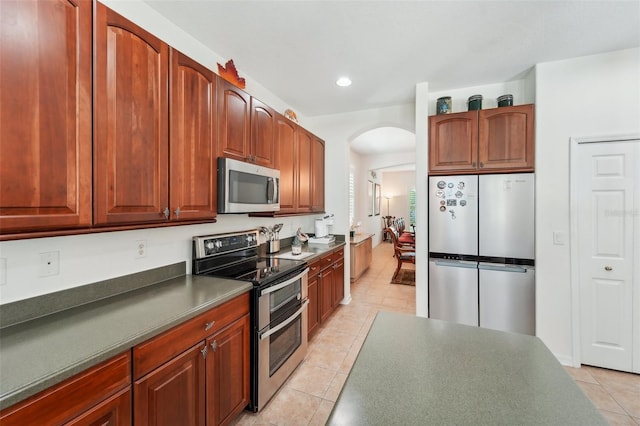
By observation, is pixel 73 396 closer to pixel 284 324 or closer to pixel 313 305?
pixel 284 324

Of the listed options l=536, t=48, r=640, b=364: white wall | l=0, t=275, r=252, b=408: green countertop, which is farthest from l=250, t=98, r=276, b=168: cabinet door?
l=536, t=48, r=640, b=364: white wall

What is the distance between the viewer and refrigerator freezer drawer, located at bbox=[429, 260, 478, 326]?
8.91 feet

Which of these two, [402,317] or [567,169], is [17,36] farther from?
[567,169]

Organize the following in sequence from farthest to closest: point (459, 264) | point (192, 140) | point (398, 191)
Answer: point (398, 191)
point (459, 264)
point (192, 140)

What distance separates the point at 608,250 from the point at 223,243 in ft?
10.9

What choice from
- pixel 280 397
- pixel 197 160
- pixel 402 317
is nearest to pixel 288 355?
pixel 280 397

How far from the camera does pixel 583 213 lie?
241cm

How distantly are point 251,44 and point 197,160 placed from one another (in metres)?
1.16

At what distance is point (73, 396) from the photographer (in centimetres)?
92

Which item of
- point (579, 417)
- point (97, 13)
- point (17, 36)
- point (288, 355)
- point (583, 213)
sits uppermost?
point (97, 13)

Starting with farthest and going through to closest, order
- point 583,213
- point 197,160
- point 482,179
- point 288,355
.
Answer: point 482,179 → point 583,213 → point 288,355 → point 197,160

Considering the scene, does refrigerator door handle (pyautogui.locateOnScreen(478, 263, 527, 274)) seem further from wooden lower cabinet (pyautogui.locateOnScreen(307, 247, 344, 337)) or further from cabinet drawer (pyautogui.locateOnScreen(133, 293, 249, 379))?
cabinet drawer (pyautogui.locateOnScreen(133, 293, 249, 379))

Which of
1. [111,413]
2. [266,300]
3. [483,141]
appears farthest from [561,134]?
[111,413]

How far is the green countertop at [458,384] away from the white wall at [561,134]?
1.98m
